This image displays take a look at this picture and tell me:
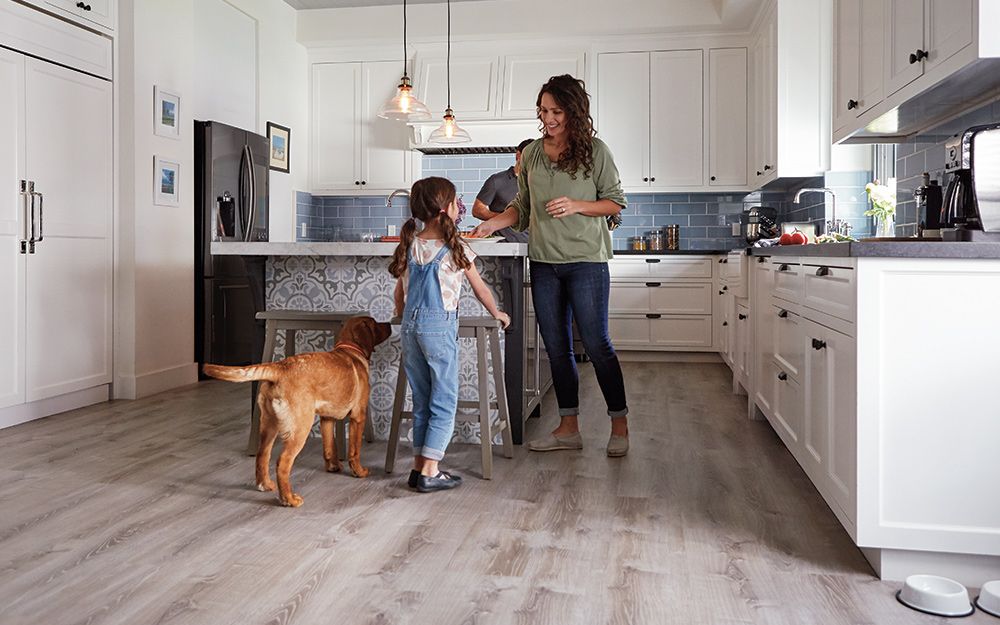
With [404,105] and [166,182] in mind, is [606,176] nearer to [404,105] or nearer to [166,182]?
[404,105]

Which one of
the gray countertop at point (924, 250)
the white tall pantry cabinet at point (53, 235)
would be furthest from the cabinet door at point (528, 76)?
the gray countertop at point (924, 250)

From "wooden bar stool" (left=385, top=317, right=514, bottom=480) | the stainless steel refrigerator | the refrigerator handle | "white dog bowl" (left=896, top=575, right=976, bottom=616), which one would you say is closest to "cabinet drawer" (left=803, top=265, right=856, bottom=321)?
"white dog bowl" (left=896, top=575, right=976, bottom=616)

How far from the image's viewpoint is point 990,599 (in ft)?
5.77

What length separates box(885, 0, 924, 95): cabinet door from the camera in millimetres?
2393

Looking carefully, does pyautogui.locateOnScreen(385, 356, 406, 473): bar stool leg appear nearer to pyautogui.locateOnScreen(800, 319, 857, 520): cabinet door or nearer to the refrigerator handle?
pyautogui.locateOnScreen(800, 319, 857, 520): cabinet door

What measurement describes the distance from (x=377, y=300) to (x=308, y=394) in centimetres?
92

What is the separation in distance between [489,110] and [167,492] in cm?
453

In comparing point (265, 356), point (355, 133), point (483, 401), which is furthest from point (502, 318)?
point (355, 133)

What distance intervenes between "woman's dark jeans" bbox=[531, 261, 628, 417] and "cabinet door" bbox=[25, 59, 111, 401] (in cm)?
245

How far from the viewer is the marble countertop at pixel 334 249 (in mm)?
3068

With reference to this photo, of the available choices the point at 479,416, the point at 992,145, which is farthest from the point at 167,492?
the point at 992,145

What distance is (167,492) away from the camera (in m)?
2.67

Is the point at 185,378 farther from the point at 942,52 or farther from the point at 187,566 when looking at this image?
the point at 942,52

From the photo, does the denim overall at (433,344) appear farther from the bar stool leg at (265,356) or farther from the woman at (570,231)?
the bar stool leg at (265,356)
